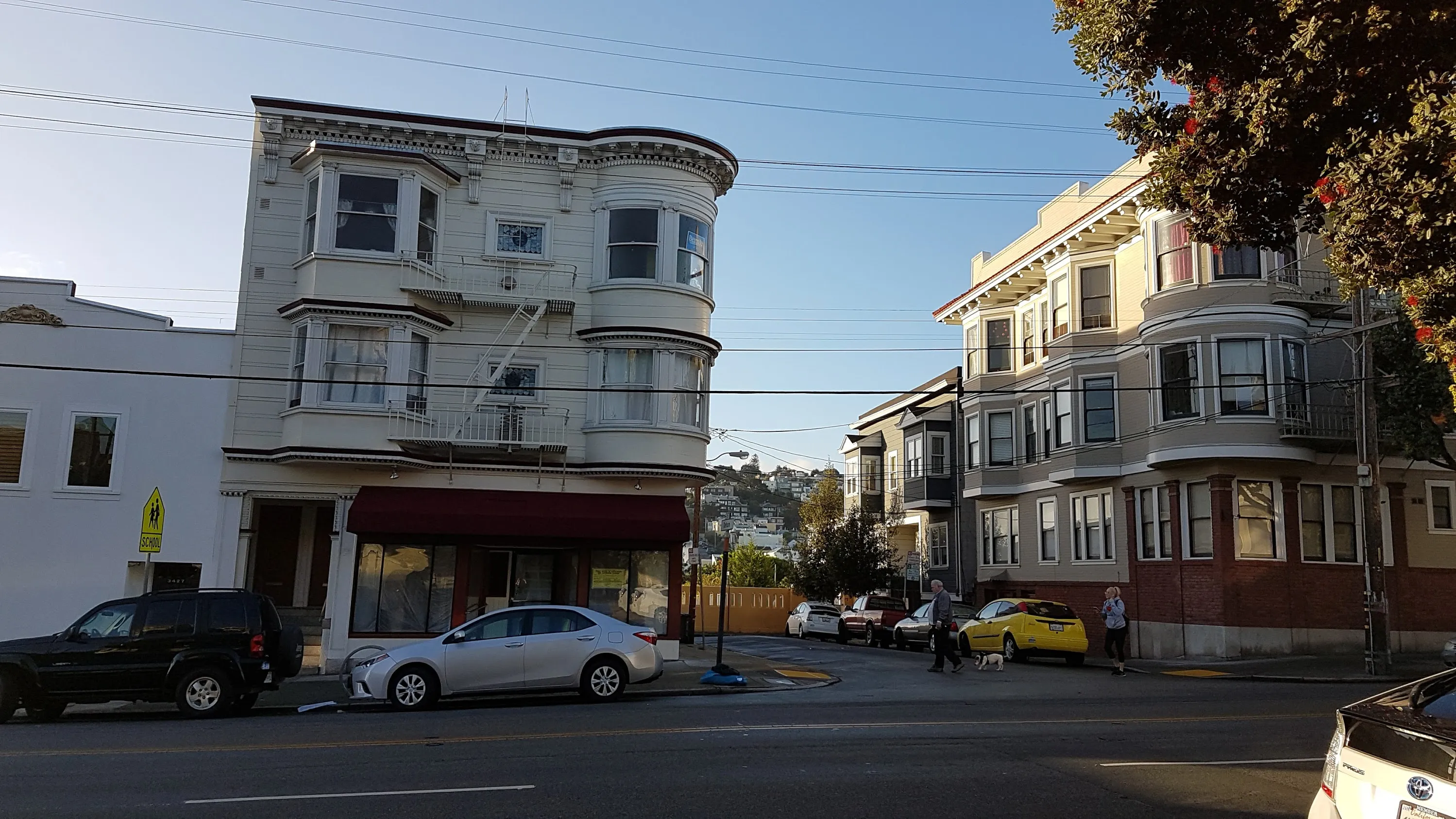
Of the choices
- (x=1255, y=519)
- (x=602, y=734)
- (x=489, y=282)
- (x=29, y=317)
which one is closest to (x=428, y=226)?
(x=489, y=282)

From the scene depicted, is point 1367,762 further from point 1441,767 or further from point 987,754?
point 987,754

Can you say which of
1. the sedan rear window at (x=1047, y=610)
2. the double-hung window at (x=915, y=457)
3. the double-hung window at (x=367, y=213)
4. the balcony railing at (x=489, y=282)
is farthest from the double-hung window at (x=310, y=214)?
the double-hung window at (x=915, y=457)

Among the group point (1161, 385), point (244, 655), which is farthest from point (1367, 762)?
point (1161, 385)

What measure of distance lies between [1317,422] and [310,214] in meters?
24.2

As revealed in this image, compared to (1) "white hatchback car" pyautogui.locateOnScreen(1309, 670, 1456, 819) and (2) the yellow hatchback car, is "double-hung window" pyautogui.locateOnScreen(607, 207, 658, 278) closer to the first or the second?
(2) the yellow hatchback car

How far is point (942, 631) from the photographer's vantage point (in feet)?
70.9

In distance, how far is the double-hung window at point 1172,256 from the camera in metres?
27.4

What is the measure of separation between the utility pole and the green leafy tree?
13727 mm

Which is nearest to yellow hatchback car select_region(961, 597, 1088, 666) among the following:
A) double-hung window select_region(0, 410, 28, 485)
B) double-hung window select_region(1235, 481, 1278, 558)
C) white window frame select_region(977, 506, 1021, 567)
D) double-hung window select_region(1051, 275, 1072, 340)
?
double-hung window select_region(1235, 481, 1278, 558)

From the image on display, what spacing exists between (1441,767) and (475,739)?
958cm

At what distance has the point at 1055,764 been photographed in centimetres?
1027

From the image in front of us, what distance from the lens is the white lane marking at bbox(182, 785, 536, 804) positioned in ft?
28.7

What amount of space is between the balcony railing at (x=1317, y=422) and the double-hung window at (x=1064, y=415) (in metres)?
6.57

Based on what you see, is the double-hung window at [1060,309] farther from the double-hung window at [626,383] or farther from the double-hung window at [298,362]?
the double-hung window at [298,362]
